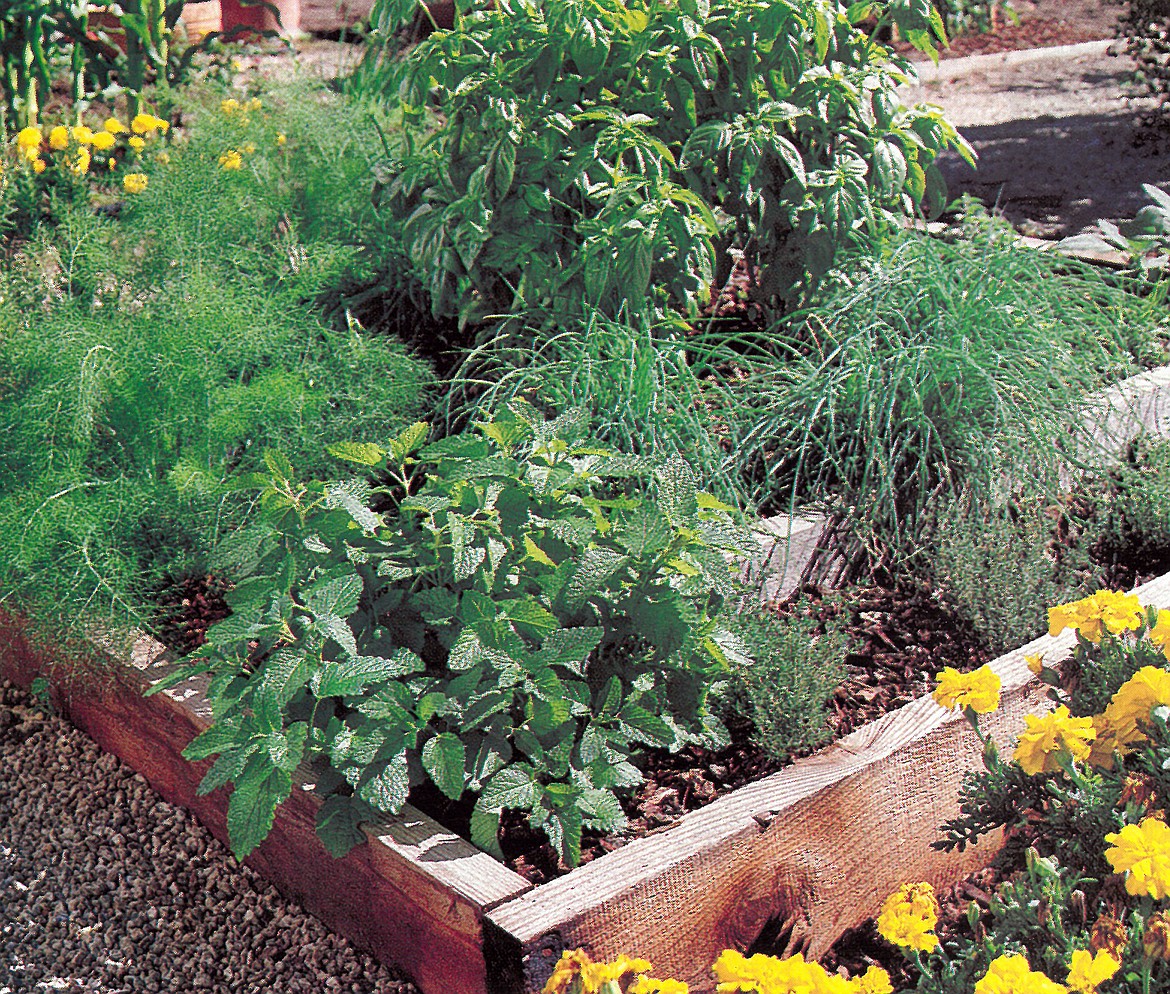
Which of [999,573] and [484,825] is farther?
[999,573]

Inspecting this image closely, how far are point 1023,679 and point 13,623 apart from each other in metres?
2.14

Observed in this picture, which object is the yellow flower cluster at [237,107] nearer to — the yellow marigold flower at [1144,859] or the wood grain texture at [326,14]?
the yellow marigold flower at [1144,859]

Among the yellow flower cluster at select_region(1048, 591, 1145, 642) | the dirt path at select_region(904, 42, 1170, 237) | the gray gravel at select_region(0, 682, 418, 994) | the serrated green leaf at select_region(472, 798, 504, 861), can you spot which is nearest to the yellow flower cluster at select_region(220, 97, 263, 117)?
the gray gravel at select_region(0, 682, 418, 994)

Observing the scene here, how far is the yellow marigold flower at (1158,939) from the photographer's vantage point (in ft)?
4.73

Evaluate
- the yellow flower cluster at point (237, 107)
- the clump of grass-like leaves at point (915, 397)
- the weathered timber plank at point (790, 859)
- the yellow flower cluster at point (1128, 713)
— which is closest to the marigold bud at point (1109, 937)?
the yellow flower cluster at point (1128, 713)

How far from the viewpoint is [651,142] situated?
297 centimetres

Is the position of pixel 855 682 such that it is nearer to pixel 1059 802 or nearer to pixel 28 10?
pixel 1059 802

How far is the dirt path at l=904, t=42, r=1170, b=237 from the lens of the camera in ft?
19.7

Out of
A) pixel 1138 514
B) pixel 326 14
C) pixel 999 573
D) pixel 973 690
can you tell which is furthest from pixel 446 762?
pixel 326 14

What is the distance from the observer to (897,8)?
3088 mm

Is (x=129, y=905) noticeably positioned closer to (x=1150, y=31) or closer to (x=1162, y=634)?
(x=1162, y=634)

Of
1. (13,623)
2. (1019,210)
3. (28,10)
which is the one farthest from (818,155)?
(28,10)

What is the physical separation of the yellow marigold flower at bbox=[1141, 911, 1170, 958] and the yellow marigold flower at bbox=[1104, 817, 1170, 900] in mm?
40

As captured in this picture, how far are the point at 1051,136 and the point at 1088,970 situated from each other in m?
6.98
